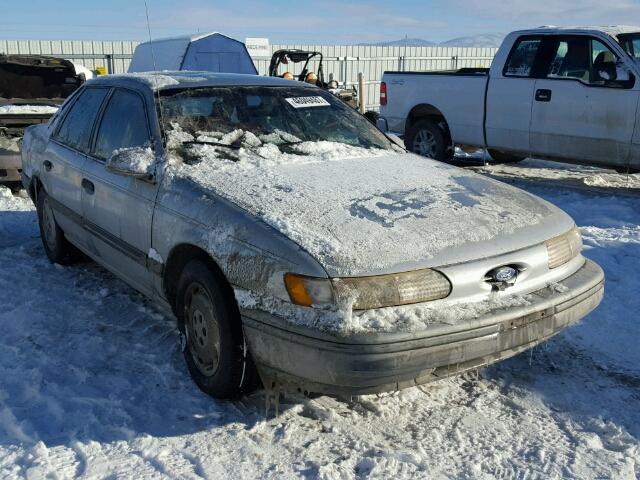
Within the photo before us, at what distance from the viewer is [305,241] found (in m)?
2.81

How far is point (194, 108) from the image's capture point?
4.04m

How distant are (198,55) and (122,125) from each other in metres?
13.7

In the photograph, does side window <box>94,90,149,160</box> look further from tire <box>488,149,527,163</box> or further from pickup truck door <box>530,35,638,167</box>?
tire <box>488,149,527,163</box>

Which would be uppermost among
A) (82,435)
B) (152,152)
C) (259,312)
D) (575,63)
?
(575,63)

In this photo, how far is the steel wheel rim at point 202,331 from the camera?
126 inches

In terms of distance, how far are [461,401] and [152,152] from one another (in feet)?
6.89

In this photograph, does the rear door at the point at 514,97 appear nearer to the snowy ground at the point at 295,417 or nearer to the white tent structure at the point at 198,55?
the snowy ground at the point at 295,417

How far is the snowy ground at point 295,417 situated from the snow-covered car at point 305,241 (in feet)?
Result: 0.95

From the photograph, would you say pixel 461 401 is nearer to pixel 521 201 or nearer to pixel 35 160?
pixel 521 201

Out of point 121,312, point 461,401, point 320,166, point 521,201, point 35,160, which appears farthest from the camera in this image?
point 35,160

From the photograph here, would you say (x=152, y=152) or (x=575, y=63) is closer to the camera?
(x=152, y=152)

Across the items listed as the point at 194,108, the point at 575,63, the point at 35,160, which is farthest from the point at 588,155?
the point at 35,160

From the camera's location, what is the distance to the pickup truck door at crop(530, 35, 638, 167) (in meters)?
7.57

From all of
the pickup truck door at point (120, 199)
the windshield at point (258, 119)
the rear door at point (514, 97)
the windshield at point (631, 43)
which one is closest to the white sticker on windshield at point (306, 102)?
the windshield at point (258, 119)
